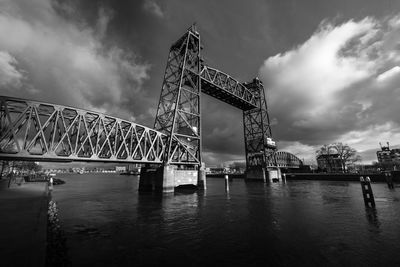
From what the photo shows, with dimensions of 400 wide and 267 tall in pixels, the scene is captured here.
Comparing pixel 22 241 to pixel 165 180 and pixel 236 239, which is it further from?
pixel 165 180

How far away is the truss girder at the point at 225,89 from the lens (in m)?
47.8

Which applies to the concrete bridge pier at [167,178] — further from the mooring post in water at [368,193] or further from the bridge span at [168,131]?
the mooring post in water at [368,193]

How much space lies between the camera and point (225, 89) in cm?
5181

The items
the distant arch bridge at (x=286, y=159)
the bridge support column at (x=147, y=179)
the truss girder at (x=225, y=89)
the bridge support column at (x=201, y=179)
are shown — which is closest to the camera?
the bridge support column at (x=147, y=179)

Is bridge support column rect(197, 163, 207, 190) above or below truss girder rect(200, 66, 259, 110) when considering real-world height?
below

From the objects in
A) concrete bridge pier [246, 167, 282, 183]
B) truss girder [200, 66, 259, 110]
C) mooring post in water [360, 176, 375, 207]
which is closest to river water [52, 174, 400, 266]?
mooring post in water [360, 176, 375, 207]

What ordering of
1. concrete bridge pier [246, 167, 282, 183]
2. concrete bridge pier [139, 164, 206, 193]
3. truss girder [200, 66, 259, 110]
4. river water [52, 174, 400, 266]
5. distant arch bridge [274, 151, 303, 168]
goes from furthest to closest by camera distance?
distant arch bridge [274, 151, 303, 168] → concrete bridge pier [246, 167, 282, 183] → truss girder [200, 66, 259, 110] → concrete bridge pier [139, 164, 206, 193] → river water [52, 174, 400, 266]

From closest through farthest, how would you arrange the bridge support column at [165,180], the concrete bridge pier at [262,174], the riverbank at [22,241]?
the riverbank at [22,241], the bridge support column at [165,180], the concrete bridge pier at [262,174]

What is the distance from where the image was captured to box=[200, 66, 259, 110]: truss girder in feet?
157

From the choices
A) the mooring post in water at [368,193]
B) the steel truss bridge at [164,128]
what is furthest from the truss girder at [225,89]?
the mooring post in water at [368,193]

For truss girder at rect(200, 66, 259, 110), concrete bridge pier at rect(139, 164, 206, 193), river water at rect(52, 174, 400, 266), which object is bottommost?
river water at rect(52, 174, 400, 266)

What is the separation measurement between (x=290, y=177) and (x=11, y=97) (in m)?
90.3

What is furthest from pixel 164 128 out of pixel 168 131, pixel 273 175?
pixel 273 175

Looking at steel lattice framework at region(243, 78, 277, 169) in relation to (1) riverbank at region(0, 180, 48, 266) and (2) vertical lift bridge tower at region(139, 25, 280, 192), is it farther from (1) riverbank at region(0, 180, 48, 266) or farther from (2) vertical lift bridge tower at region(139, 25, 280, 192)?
(1) riverbank at region(0, 180, 48, 266)
